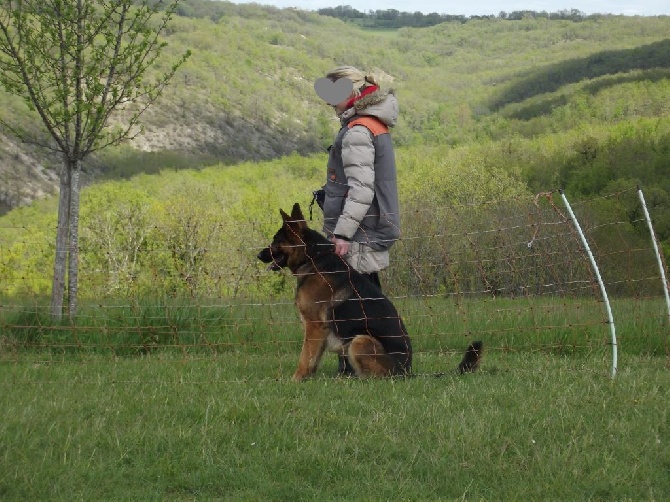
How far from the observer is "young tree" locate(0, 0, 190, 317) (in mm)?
9977

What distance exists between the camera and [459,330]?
35.3 feet

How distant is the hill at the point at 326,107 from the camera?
119 m

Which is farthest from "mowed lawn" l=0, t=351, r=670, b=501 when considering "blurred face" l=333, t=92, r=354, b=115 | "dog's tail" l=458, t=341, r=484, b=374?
"blurred face" l=333, t=92, r=354, b=115

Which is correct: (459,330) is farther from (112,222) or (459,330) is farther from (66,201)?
(112,222)

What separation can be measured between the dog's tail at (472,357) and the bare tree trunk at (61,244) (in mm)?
5004

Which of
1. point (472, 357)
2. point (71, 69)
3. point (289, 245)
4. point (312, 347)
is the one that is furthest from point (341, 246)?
point (71, 69)

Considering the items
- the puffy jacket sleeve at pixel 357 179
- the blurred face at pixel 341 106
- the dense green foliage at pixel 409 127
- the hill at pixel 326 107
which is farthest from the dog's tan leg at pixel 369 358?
the hill at pixel 326 107

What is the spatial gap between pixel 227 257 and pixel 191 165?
106404 millimetres

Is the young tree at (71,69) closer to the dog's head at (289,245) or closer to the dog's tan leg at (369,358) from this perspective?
the dog's head at (289,245)

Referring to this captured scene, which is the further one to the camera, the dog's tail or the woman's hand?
the dog's tail

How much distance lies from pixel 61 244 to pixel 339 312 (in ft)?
14.4

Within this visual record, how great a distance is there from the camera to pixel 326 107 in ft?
418

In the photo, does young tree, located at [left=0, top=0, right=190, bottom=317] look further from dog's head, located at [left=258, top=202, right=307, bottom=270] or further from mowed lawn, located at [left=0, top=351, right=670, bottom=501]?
dog's head, located at [left=258, top=202, right=307, bottom=270]

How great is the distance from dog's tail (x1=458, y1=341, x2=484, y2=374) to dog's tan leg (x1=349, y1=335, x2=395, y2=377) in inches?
31.4
